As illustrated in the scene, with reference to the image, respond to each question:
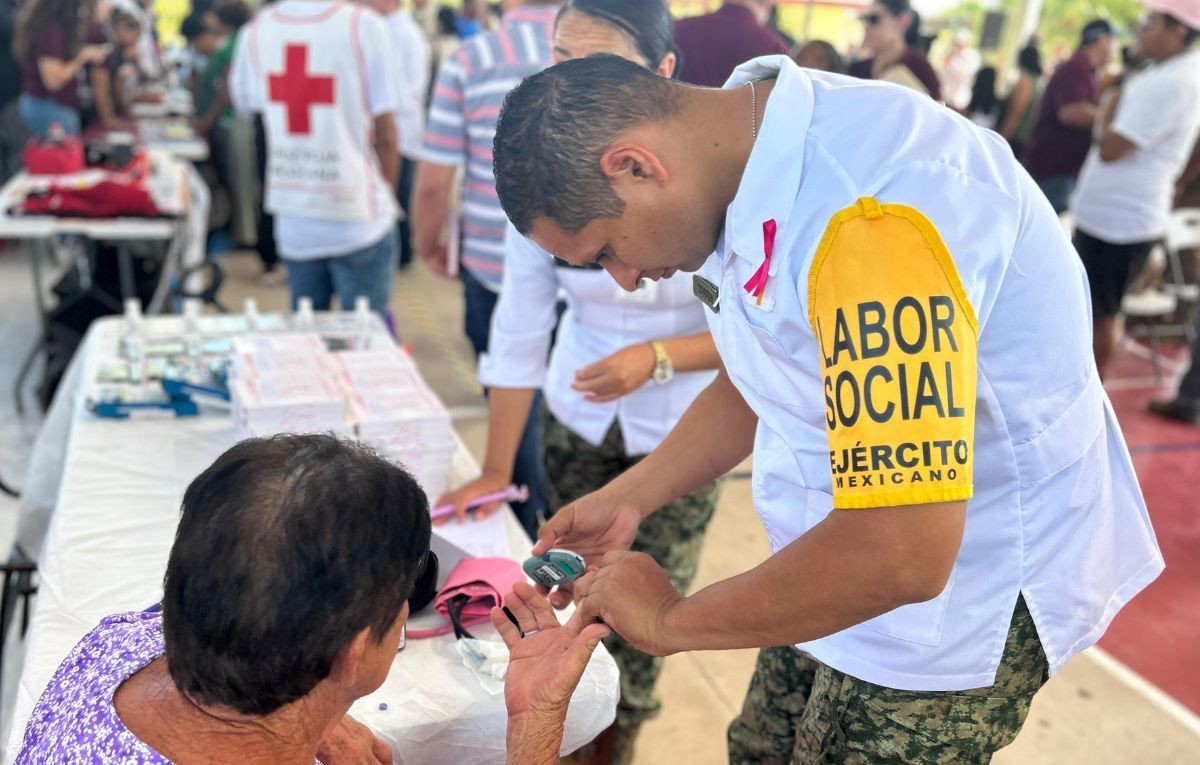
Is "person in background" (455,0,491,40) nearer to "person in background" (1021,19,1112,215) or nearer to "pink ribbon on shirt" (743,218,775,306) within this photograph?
"person in background" (1021,19,1112,215)

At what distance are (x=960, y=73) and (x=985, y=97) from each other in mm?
446

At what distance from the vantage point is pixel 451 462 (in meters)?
1.95

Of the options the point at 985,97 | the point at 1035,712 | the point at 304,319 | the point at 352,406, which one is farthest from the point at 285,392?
the point at 985,97

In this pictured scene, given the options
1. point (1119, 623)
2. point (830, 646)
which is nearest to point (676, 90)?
point (830, 646)

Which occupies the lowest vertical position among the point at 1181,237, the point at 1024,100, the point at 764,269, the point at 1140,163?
the point at 1181,237

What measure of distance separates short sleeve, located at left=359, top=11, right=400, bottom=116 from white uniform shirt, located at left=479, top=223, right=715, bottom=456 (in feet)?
5.70

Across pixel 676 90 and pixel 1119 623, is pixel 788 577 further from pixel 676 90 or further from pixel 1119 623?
Result: pixel 1119 623

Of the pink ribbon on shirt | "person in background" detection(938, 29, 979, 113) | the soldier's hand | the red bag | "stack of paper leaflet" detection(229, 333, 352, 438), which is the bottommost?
the red bag

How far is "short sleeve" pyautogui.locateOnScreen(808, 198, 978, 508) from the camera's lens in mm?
823

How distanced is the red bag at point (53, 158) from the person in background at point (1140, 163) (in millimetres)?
4924

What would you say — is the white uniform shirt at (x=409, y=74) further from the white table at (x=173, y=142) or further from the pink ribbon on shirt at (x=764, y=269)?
the pink ribbon on shirt at (x=764, y=269)

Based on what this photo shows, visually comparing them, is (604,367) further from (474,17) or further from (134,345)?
(474,17)

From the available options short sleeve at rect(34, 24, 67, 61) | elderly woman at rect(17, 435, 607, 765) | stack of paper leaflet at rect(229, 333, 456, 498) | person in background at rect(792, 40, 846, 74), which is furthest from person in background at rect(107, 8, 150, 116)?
elderly woman at rect(17, 435, 607, 765)

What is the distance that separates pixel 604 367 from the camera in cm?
185
